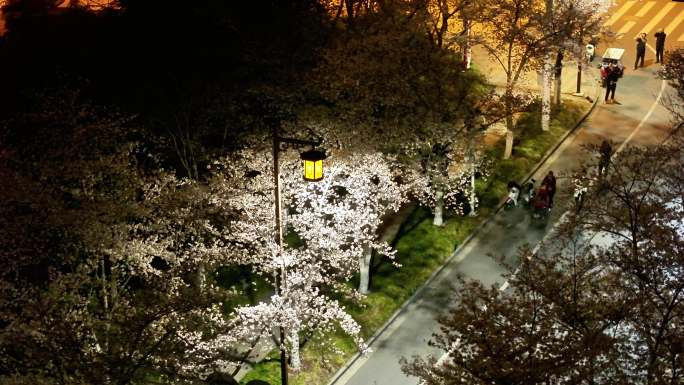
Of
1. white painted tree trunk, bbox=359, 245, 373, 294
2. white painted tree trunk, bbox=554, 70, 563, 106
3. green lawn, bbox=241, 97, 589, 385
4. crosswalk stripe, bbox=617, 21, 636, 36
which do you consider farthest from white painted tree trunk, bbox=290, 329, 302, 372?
crosswalk stripe, bbox=617, 21, 636, 36

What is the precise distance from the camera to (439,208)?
2433 centimetres

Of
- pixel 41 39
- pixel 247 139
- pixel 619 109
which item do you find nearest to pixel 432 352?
pixel 247 139

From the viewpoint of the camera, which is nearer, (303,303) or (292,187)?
(303,303)

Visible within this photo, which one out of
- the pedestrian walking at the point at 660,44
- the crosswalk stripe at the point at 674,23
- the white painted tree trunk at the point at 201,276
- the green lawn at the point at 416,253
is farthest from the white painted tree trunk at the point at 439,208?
the crosswalk stripe at the point at 674,23

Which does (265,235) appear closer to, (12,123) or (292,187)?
(292,187)

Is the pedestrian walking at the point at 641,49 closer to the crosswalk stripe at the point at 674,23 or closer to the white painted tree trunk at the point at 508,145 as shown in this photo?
the crosswalk stripe at the point at 674,23

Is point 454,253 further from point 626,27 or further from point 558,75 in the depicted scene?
point 626,27

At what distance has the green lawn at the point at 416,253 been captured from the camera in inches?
752

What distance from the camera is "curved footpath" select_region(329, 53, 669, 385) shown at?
762 inches

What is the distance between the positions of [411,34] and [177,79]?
7.27 metres

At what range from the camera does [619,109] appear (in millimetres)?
32781

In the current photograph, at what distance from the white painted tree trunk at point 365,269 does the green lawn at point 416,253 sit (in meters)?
0.33

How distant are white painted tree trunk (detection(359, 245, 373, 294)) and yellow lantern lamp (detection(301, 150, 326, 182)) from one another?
745cm

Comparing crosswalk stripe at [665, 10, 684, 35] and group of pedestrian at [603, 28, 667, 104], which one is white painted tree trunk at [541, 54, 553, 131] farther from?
crosswalk stripe at [665, 10, 684, 35]
